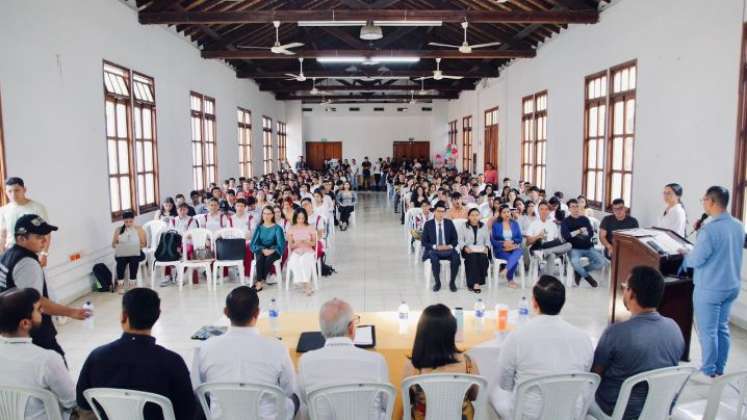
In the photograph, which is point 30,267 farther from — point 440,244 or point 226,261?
point 440,244

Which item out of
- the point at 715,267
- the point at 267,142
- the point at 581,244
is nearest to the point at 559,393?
the point at 715,267

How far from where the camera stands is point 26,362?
8.42 ft

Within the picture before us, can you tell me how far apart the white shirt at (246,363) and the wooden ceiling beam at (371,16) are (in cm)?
685

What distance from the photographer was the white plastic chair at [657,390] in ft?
8.50

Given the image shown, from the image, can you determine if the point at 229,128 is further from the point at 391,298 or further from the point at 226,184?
the point at 391,298

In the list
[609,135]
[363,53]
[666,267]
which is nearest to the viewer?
[666,267]

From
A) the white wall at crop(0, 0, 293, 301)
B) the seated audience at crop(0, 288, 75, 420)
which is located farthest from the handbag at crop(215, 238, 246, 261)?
the seated audience at crop(0, 288, 75, 420)

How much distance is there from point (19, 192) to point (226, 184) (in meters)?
6.91

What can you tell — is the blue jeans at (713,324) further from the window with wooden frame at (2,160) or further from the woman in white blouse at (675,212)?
the window with wooden frame at (2,160)

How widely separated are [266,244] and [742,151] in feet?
17.3

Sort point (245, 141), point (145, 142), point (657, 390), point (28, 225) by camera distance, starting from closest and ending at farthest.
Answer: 1. point (657, 390)
2. point (28, 225)
3. point (145, 142)
4. point (245, 141)

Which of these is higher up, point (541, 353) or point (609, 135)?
point (609, 135)

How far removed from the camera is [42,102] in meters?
6.11

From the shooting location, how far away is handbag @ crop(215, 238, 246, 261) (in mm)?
7297
